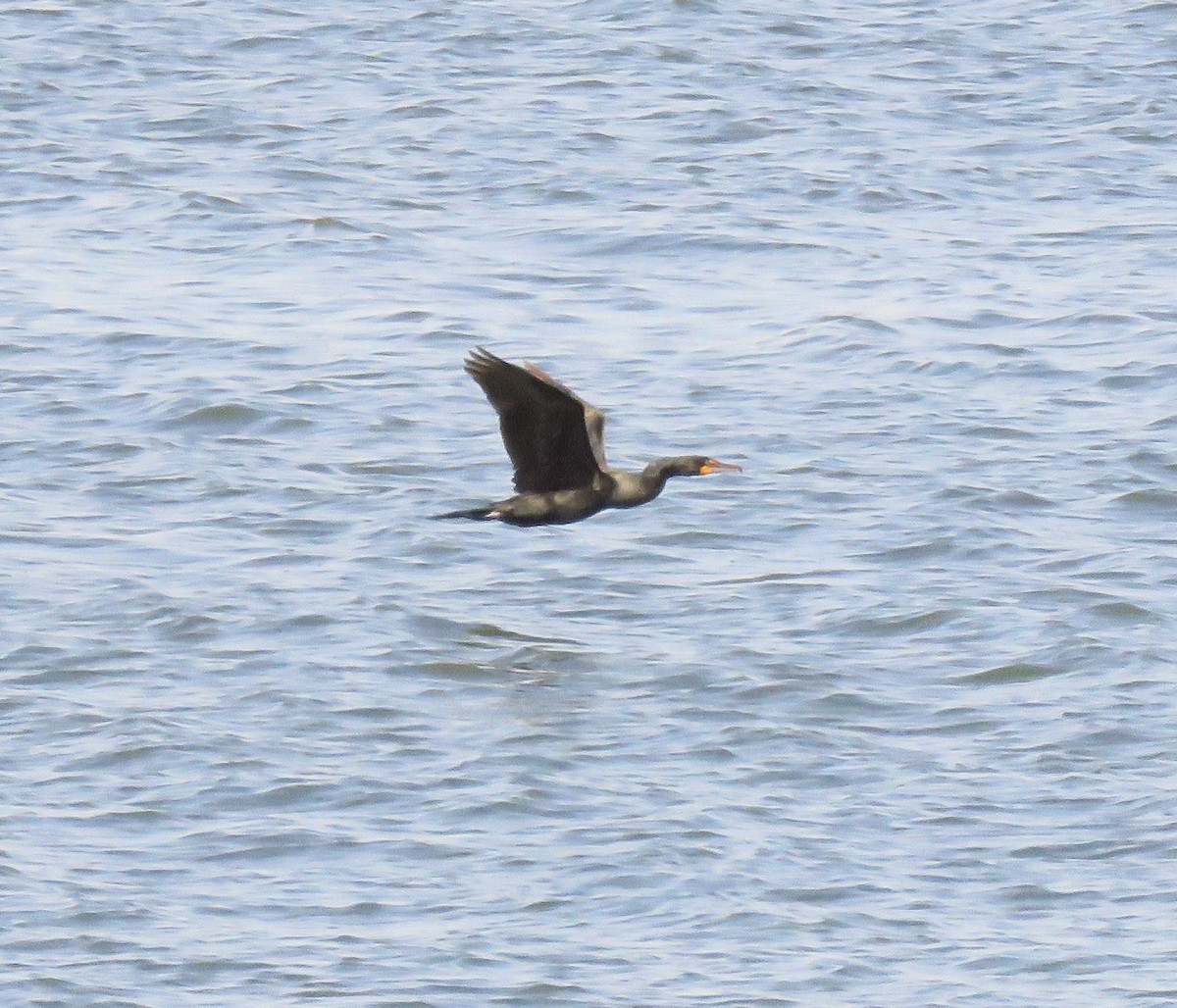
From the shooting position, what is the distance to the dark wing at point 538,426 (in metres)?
9.68

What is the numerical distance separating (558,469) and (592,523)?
1.43m

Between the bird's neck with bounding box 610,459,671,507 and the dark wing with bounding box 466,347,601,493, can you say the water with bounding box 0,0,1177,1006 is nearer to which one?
the bird's neck with bounding box 610,459,671,507

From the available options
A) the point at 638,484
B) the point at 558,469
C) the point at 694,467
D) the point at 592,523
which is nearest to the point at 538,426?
the point at 558,469

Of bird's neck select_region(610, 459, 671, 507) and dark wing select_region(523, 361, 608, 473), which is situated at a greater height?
dark wing select_region(523, 361, 608, 473)

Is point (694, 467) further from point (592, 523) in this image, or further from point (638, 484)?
point (592, 523)

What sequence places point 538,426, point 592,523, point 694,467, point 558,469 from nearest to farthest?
1. point 538,426
2. point 558,469
3. point 694,467
4. point 592,523

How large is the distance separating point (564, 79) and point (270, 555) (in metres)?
9.08

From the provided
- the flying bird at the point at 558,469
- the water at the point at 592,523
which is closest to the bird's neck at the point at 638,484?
the flying bird at the point at 558,469

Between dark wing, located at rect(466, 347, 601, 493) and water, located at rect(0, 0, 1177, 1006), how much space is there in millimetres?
537

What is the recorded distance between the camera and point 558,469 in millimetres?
10359

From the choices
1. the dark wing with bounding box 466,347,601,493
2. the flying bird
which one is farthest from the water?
the dark wing with bounding box 466,347,601,493

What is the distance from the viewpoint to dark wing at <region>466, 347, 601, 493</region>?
9680 millimetres

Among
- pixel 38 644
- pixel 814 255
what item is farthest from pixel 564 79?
pixel 38 644

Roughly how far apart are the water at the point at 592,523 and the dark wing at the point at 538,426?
21.2 inches
